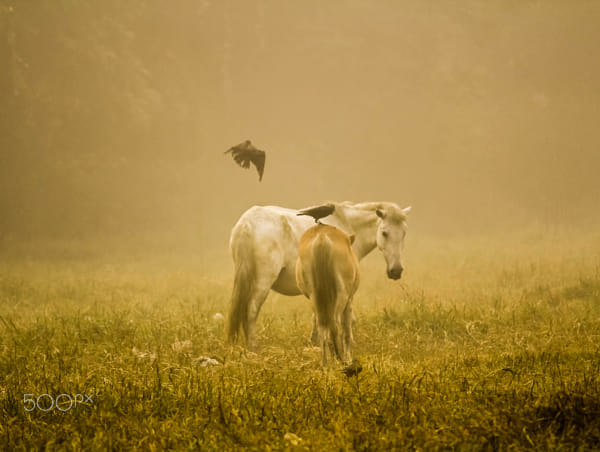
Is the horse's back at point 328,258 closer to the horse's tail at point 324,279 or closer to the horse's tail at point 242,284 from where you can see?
the horse's tail at point 324,279

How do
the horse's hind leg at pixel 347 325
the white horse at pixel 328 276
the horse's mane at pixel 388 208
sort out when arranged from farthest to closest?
the horse's mane at pixel 388 208 → the horse's hind leg at pixel 347 325 → the white horse at pixel 328 276

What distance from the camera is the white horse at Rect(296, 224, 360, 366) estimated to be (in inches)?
212

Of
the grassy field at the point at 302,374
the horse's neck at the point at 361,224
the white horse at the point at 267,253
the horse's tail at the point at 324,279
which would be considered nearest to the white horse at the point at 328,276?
the horse's tail at the point at 324,279

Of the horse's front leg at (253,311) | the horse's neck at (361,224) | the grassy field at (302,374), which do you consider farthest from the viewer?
the horse's neck at (361,224)

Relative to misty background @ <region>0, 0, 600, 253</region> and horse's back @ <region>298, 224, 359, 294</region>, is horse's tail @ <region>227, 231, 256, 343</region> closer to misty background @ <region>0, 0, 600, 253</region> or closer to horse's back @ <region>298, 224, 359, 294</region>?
horse's back @ <region>298, 224, 359, 294</region>

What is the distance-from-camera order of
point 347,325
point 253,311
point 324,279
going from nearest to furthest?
point 324,279
point 347,325
point 253,311

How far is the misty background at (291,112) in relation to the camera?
21469 mm

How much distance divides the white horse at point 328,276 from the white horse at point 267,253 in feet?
3.70

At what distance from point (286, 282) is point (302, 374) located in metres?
2.19

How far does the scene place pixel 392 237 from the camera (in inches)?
269

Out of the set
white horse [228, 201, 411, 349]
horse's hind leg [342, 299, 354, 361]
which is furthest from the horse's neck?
horse's hind leg [342, 299, 354, 361]

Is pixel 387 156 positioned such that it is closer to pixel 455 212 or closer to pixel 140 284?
pixel 455 212

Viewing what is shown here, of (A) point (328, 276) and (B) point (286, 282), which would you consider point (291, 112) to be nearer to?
(B) point (286, 282)

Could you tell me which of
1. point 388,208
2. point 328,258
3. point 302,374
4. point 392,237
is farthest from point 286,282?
point 302,374
